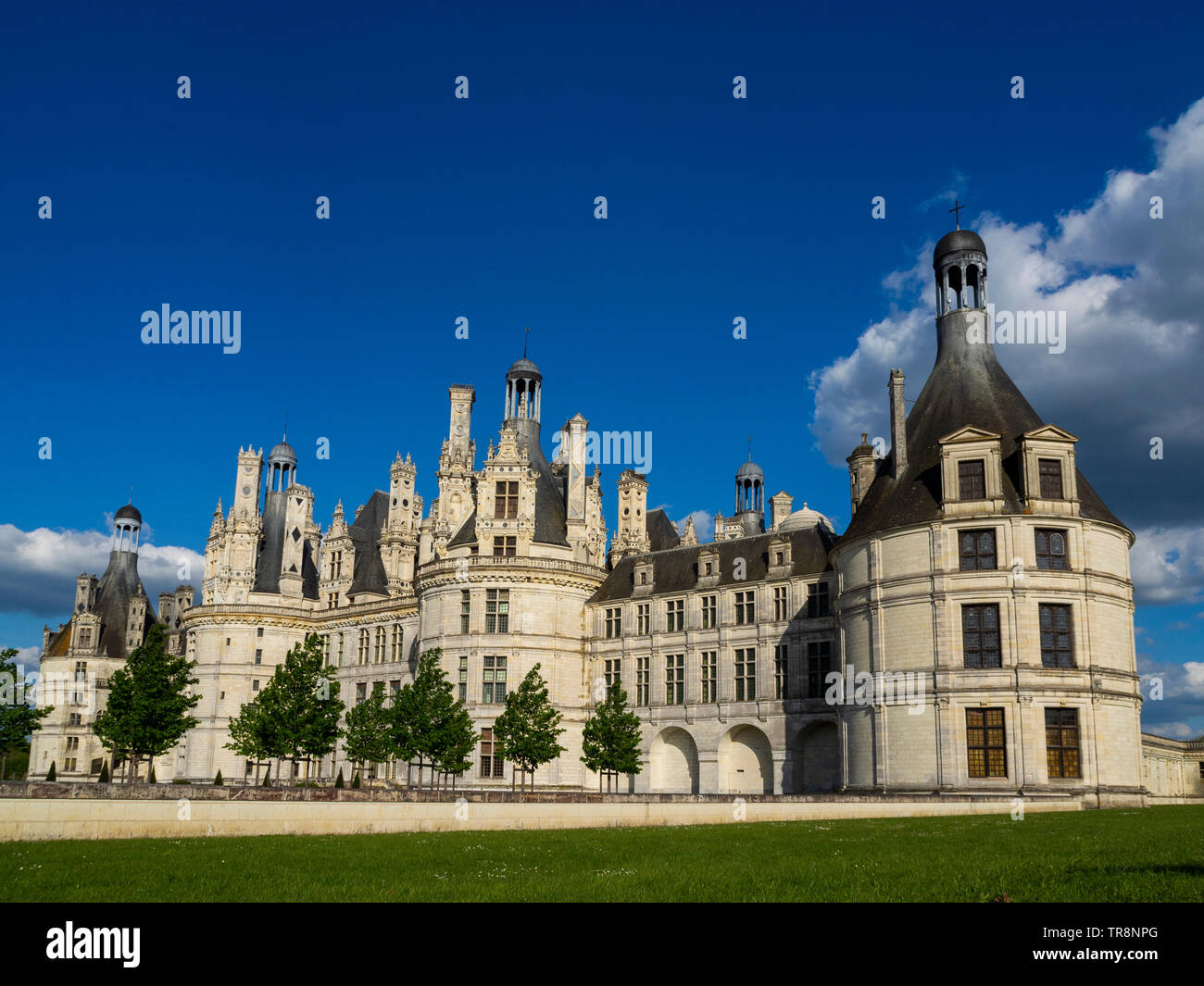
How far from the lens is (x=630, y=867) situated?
51.7 feet

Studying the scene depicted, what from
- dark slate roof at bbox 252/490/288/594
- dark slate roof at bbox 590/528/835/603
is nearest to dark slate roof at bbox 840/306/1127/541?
dark slate roof at bbox 590/528/835/603

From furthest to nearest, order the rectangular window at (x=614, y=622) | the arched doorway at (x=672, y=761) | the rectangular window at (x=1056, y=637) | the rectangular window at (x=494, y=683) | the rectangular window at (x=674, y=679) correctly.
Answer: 1. the rectangular window at (x=614, y=622)
2. the rectangular window at (x=494, y=683)
3. the rectangular window at (x=674, y=679)
4. the arched doorway at (x=672, y=761)
5. the rectangular window at (x=1056, y=637)

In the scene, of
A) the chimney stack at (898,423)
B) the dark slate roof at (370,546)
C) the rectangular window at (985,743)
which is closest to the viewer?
the rectangular window at (985,743)

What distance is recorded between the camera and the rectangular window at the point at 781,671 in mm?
54438

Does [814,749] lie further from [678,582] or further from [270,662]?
[270,662]

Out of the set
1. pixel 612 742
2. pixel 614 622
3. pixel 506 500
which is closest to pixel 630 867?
pixel 612 742

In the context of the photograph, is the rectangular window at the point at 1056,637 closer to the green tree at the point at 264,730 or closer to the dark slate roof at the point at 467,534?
the dark slate roof at the point at 467,534

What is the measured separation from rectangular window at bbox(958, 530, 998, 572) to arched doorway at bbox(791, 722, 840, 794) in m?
12.3

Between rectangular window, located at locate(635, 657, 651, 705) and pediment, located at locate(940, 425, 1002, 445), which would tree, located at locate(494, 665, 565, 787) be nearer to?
rectangular window, located at locate(635, 657, 651, 705)

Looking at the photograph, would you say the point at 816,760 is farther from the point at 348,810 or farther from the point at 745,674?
the point at 348,810

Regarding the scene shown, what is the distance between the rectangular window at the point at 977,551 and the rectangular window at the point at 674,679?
19.4 meters

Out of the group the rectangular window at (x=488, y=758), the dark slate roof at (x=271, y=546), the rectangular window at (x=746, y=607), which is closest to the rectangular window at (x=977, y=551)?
the rectangular window at (x=746, y=607)

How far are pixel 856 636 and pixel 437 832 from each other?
85.4ft
